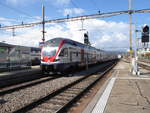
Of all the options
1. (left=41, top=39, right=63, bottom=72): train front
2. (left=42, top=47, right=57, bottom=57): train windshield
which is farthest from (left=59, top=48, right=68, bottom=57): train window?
(left=42, top=47, right=57, bottom=57): train windshield

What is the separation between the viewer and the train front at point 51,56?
1526 cm

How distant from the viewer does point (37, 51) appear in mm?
36438

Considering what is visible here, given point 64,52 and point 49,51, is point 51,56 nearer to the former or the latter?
point 49,51

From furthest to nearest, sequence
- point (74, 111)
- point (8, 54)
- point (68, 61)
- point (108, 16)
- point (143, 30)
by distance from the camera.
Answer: point (108, 16)
point (8, 54)
point (143, 30)
point (68, 61)
point (74, 111)

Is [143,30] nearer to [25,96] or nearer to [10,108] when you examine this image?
[25,96]

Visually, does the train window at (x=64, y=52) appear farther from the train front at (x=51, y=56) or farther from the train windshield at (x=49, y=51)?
the train windshield at (x=49, y=51)

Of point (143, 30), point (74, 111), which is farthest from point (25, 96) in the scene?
point (143, 30)

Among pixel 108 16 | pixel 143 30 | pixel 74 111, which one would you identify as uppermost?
pixel 108 16

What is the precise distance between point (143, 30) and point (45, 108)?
637 inches

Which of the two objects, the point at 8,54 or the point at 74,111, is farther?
the point at 8,54

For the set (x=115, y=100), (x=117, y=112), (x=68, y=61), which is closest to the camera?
(x=117, y=112)

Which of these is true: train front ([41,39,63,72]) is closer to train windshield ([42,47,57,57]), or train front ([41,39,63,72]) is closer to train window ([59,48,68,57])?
train windshield ([42,47,57,57])

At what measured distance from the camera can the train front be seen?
50.1 ft

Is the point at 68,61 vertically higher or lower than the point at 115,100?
higher
